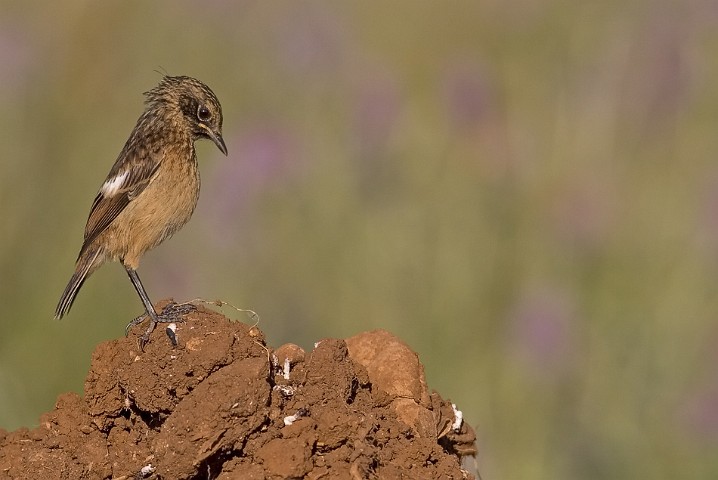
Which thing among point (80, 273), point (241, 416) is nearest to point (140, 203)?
point (80, 273)

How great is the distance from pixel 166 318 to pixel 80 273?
1.91 metres

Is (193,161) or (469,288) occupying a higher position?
(193,161)

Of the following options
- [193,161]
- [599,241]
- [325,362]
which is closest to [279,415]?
[325,362]

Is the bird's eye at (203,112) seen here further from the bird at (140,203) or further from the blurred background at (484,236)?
the blurred background at (484,236)

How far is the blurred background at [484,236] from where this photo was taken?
27.7 feet

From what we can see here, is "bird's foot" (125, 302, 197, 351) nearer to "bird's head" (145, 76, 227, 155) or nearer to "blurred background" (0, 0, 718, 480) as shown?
"bird's head" (145, 76, 227, 155)

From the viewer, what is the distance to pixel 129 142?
→ 716cm

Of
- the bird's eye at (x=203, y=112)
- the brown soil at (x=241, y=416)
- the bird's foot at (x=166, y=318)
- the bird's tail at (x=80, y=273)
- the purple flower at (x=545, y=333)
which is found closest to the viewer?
the brown soil at (x=241, y=416)

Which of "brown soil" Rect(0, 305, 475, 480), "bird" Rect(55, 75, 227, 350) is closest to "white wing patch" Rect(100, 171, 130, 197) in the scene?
"bird" Rect(55, 75, 227, 350)

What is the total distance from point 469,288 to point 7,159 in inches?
136

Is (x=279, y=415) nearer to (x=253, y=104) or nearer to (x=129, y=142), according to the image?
(x=129, y=142)

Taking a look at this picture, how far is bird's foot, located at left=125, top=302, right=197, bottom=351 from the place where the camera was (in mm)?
4691

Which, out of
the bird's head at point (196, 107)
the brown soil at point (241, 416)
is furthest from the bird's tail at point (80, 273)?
the brown soil at point (241, 416)

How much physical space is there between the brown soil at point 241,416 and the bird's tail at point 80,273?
1.82 metres
